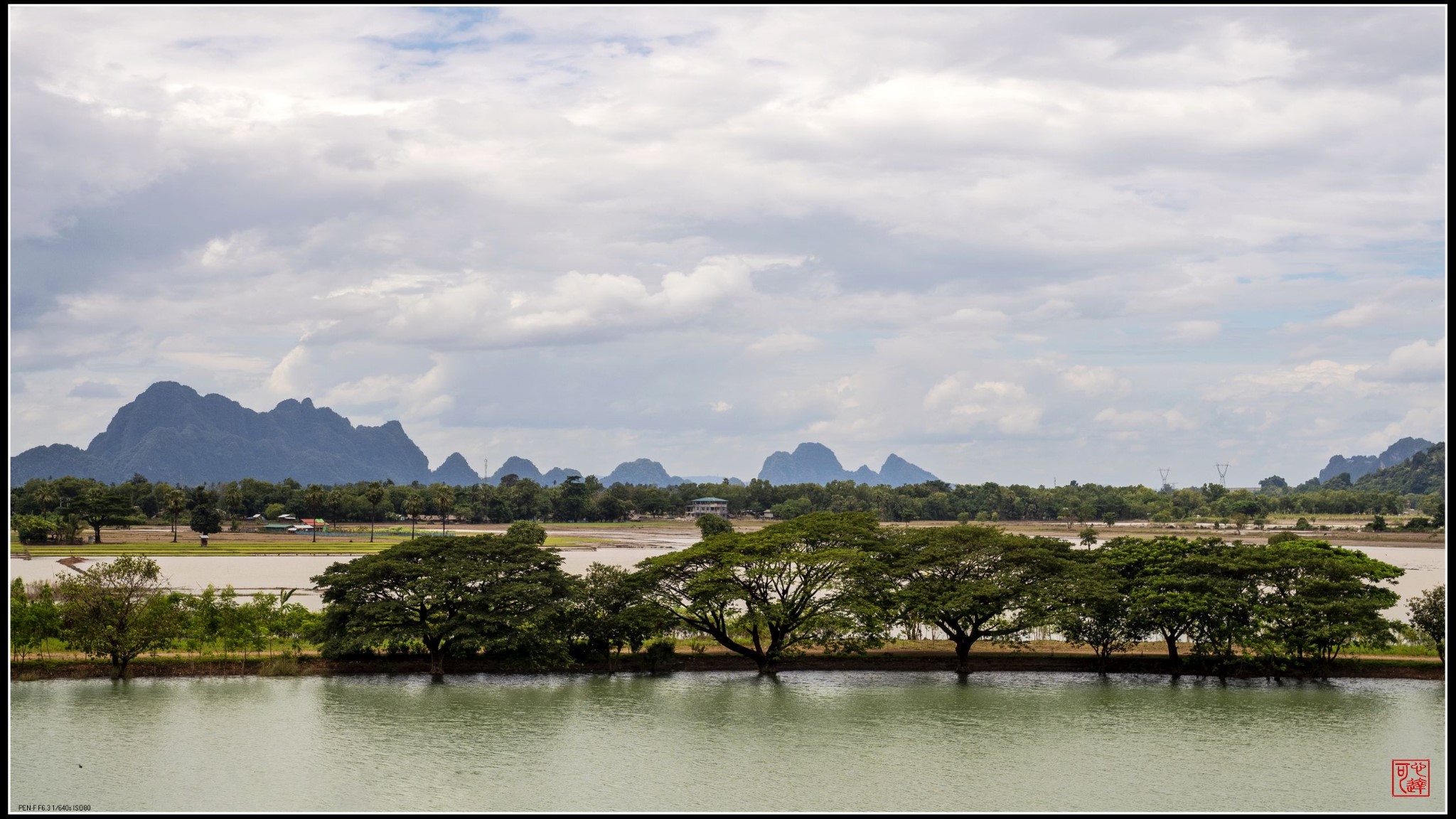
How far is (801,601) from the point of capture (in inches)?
1326

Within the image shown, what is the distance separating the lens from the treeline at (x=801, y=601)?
1252 inches

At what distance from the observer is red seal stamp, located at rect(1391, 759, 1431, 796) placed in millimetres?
22797

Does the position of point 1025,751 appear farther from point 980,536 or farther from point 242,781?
point 242,781

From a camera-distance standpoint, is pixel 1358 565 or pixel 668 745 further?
pixel 1358 565

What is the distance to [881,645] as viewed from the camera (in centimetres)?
3338

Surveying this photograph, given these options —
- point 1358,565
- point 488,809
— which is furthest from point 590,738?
point 1358,565

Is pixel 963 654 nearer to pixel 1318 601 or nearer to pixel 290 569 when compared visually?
pixel 1318 601

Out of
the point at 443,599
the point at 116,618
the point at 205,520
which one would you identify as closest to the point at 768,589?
the point at 443,599

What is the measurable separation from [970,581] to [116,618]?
23.0 m

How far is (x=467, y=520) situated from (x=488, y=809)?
119 meters

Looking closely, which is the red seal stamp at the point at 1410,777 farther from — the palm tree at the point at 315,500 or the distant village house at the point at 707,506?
the distant village house at the point at 707,506

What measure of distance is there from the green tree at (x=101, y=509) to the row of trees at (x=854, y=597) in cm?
6961

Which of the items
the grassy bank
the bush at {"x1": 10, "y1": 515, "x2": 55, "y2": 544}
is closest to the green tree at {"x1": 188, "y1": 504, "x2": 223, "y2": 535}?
the grassy bank

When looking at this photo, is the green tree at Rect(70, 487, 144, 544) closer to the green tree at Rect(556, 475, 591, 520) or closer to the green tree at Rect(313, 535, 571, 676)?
the green tree at Rect(556, 475, 591, 520)
